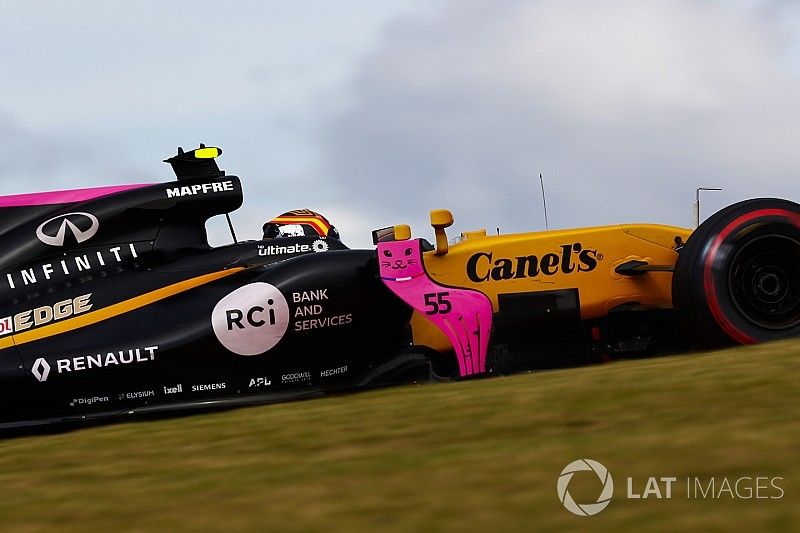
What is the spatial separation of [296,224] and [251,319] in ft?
14.3

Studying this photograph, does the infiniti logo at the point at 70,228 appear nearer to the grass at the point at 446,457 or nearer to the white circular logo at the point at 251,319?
the white circular logo at the point at 251,319

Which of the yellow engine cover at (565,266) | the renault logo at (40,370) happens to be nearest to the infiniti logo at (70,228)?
the renault logo at (40,370)

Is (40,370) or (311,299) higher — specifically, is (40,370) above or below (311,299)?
below

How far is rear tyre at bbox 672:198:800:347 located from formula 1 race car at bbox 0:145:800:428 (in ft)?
0.03

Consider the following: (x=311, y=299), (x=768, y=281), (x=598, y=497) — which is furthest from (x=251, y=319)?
(x=598, y=497)

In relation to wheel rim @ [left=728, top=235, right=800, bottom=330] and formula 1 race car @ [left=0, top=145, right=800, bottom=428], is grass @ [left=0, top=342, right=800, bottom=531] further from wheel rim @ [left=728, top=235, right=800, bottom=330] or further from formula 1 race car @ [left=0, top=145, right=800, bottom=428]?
wheel rim @ [left=728, top=235, right=800, bottom=330]

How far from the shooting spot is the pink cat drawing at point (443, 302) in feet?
22.6

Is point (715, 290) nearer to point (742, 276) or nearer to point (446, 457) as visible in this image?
point (742, 276)

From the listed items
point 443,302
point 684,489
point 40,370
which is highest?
point 443,302

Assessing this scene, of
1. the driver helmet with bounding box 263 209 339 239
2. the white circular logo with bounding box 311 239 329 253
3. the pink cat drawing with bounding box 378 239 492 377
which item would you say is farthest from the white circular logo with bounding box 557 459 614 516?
the driver helmet with bounding box 263 209 339 239

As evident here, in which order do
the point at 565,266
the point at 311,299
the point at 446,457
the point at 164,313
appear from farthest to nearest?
the point at 565,266 → the point at 311,299 → the point at 164,313 → the point at 446,457

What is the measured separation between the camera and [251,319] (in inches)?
259

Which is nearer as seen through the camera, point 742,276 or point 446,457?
point 446,457

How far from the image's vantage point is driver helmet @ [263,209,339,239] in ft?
35.1
